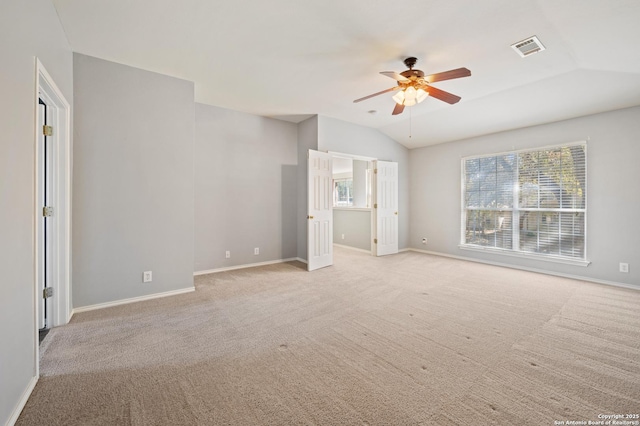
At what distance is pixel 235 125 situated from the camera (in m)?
4.85

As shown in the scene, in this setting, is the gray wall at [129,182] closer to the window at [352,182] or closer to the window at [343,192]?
the window at [352,182]

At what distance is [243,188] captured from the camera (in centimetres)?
498

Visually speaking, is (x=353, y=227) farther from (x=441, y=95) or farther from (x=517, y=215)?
(x=441, y=95)

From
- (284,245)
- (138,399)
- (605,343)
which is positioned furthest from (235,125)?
(605,343)

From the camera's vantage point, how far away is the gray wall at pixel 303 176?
17.5 ft

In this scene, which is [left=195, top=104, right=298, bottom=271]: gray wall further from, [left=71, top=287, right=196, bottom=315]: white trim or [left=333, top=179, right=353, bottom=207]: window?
[left=333, top=179, right=353, bottom=207]: window

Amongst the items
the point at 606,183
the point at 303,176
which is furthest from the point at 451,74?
the point at 606,183

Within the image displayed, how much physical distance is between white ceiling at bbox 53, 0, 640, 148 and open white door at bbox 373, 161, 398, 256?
207 cm

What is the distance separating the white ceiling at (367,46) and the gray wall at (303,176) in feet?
3.06

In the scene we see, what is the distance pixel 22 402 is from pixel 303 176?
14.9ft

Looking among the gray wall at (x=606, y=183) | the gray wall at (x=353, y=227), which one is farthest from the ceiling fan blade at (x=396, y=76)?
A: the gray wall at (x=353, y=227)

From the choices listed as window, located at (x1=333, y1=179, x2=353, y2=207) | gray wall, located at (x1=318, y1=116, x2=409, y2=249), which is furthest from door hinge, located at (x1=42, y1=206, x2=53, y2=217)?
window, located at (x1=333, y1=179, x2=353, y2=207)

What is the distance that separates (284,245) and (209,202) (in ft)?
5.64

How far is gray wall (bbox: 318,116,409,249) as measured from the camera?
525 centimetres
